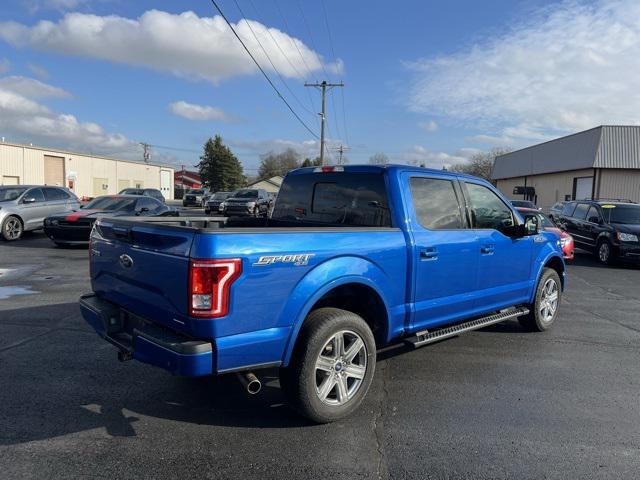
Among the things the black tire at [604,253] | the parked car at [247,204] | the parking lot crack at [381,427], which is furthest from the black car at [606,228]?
the parked car at [247,204]

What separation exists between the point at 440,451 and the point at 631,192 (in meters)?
35.8

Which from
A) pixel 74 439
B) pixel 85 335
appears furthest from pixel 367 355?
pixel 85 335

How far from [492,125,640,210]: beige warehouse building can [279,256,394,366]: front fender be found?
3378 centimetres

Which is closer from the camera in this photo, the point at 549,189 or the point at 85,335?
the point at 85,335

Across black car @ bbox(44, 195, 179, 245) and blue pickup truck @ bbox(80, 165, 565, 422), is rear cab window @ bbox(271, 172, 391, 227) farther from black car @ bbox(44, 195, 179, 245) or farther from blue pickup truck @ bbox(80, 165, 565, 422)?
black car @ bbox(44, 195, 179, 245)

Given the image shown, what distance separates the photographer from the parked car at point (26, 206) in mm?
14172

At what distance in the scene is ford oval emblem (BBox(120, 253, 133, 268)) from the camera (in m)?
3.59

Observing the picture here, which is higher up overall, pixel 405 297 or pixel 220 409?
pixel 405 297

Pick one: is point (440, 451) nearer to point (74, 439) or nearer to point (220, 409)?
point (220, 409)

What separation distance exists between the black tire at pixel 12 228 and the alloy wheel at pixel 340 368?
13.9m

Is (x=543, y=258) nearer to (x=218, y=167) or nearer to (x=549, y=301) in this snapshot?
(x=549, y=301)

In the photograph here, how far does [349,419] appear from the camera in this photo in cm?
377

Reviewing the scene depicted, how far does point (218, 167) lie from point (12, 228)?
64258mm

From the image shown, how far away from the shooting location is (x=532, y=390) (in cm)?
442
